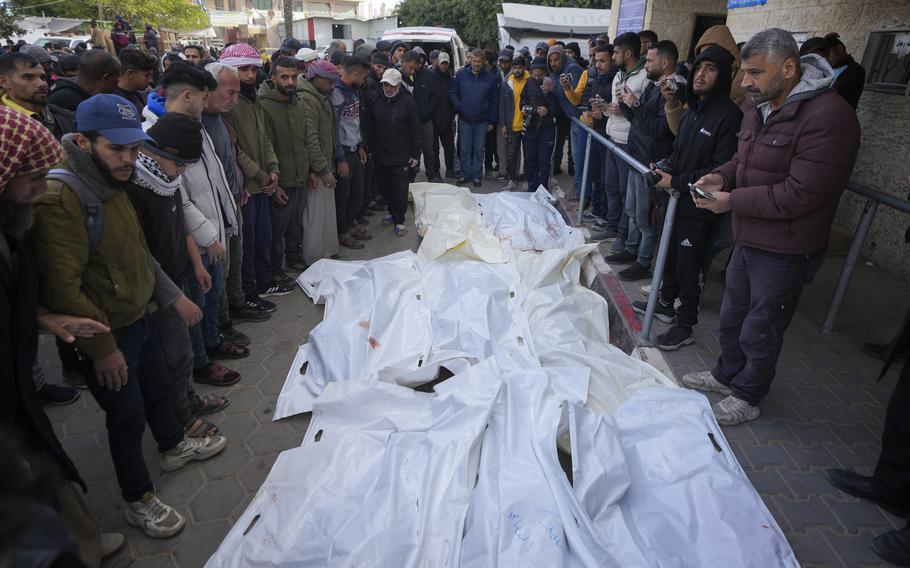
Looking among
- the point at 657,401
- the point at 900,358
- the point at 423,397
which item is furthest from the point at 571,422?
the point at 900,358

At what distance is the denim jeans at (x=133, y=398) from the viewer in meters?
2.19

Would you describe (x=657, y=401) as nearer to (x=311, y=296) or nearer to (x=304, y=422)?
(x=304, y=422)

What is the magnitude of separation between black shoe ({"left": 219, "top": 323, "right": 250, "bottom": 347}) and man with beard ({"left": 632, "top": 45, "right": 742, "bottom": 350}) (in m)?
2.95

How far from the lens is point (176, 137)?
2.48m

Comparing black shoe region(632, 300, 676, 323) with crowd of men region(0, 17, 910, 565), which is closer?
crowd of men region(0, 17, 910, 565)

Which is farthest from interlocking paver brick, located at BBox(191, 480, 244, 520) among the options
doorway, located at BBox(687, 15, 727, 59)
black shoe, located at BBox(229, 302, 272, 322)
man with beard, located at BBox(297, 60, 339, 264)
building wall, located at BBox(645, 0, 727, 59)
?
doorway, located at BBox(687, 15, 727, 59)

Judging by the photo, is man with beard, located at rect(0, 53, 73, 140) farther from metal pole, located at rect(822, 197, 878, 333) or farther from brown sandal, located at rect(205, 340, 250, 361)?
metal pole, located at rect(822, 197, 878, 333)

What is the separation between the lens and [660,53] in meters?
4.34

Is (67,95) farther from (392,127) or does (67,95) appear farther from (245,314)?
(392,127)

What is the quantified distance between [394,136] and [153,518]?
15.1 feet

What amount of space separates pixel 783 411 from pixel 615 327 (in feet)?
4.39

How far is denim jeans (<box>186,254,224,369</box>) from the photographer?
3.19 meters

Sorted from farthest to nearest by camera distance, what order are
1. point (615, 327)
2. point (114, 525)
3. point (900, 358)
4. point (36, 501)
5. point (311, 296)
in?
point (311, 296) → point (615, 327) → point (900, 358) → point (114, 525) → point (36, 501)

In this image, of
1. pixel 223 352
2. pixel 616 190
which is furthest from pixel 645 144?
pixel 223 352
